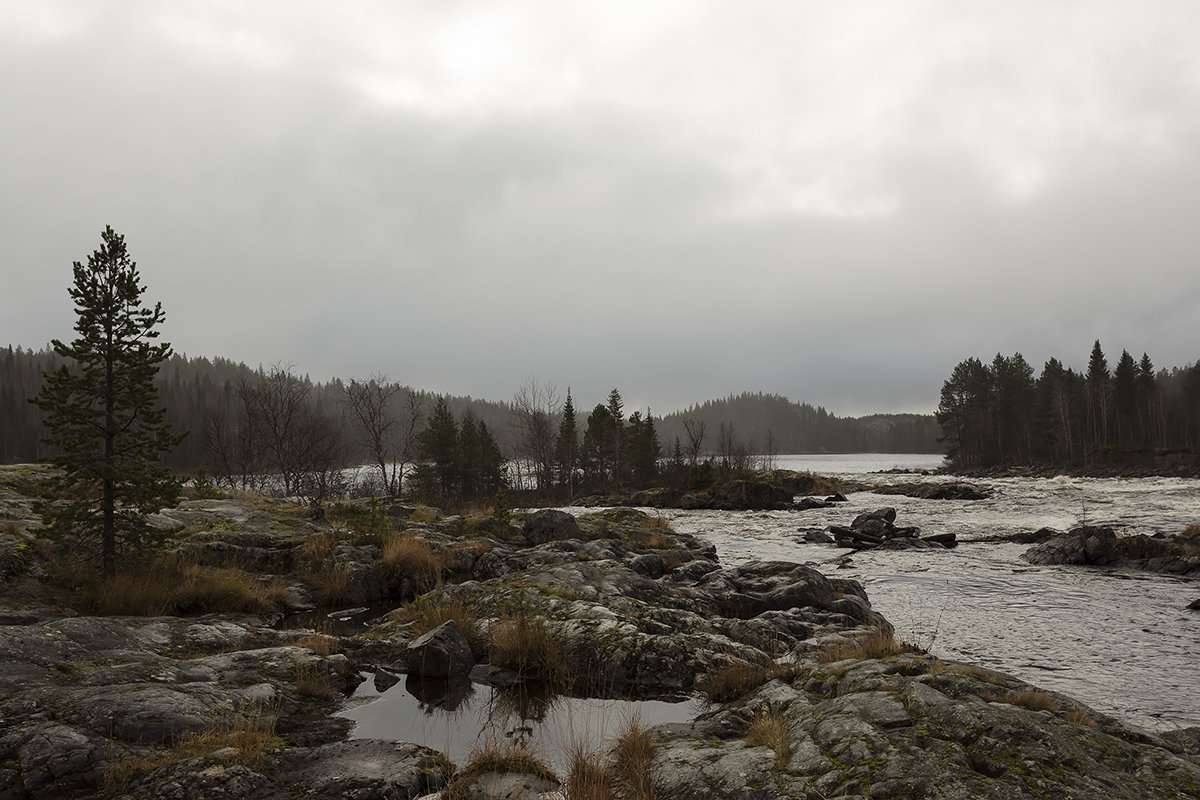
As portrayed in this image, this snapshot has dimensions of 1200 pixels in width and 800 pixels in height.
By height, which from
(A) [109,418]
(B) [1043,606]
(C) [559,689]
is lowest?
(B) [1043,606]

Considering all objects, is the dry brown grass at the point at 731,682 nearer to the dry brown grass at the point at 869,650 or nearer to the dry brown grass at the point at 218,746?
the dry brown grass at the point at 869,650

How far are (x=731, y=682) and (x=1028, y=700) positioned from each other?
10.8 ft

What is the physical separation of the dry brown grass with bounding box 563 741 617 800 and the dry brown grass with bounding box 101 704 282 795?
2735 millimetres

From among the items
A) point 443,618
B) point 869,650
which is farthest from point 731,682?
point 443,618

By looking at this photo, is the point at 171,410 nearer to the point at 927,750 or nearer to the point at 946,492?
the point at 946,492

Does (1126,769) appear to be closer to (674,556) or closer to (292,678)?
(292,678)

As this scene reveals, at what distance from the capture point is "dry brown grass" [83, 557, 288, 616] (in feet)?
31.8

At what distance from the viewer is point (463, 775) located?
16.4 feet

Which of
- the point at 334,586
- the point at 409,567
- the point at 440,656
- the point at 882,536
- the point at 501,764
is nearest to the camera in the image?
the point at 501,764

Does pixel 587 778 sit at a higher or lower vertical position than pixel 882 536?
higher

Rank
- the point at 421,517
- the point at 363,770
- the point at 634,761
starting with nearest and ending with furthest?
the point at 363,770
the point at 634,761
the point at 421,517

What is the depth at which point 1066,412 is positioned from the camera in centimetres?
8194

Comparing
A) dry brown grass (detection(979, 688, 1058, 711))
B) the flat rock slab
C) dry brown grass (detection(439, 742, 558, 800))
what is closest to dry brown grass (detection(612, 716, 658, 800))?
dry brown grass (detection(439, 742, 558, 800))

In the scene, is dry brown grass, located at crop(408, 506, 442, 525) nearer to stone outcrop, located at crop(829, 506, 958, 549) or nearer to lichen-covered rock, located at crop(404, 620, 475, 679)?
lichen-covered rock, located at crop(404, 620, 475, 679)
